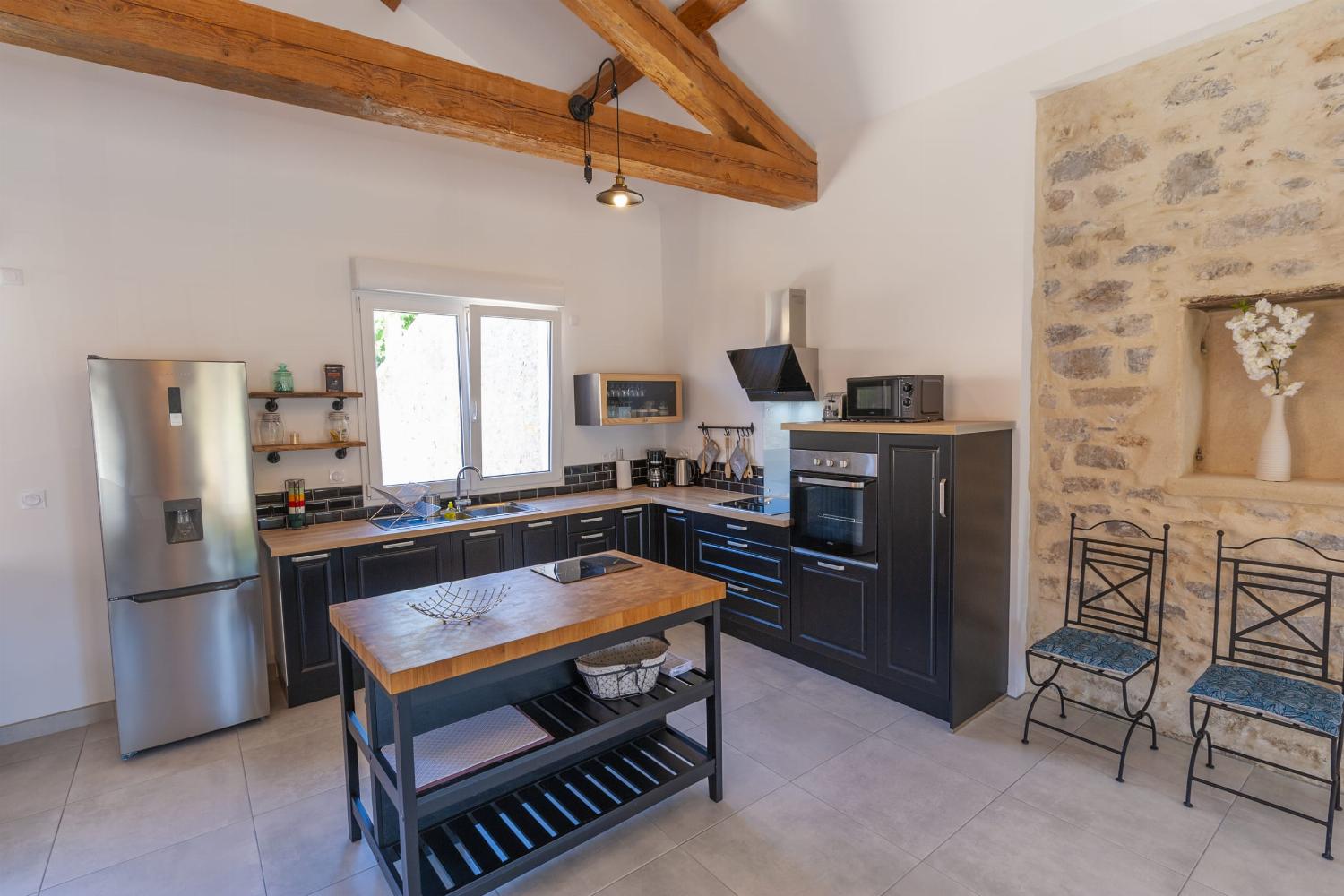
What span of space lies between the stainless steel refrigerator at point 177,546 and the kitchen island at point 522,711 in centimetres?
121

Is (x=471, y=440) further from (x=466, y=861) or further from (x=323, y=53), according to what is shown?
(x=466, y=861)

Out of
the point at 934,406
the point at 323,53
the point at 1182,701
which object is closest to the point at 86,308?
the point at 323,53

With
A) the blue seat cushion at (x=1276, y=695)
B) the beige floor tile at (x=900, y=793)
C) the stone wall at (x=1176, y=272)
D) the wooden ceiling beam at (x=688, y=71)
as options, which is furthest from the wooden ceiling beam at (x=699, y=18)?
the blue seat cushion at (x=1276, y=695)

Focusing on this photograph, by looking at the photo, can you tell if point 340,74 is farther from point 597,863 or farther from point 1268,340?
point 1268,340

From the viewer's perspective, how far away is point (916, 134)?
12.1 ft

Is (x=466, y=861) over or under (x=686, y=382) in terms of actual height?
under

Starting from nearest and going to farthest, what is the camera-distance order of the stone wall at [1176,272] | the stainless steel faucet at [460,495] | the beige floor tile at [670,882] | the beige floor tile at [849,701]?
the beige floor tile at [670,882] → the stone wall at [1176,272] → the beige floor tile at [849,701] → the stainless steel faucet at [460,495]

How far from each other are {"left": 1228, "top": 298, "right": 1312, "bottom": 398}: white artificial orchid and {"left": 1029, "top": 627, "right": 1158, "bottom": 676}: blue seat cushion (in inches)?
47.8

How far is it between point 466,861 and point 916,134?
404cm

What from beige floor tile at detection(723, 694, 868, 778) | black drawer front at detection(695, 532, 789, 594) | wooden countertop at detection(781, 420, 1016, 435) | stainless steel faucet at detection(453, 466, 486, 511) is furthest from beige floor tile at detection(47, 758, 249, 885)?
wooden countertop at detection(781, 420, 1016, 435)

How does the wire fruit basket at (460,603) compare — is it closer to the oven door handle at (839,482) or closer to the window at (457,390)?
the oven door handle at (839,482)

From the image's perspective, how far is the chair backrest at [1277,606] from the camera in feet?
8.48

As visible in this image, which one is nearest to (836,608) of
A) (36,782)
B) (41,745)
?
(36,782)

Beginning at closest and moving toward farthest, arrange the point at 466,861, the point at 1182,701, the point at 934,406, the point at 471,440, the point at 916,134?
the point at 466,861 < the point at 1182,701 < the point at 934,406 < the point at 916,134 < the point at 471,440
